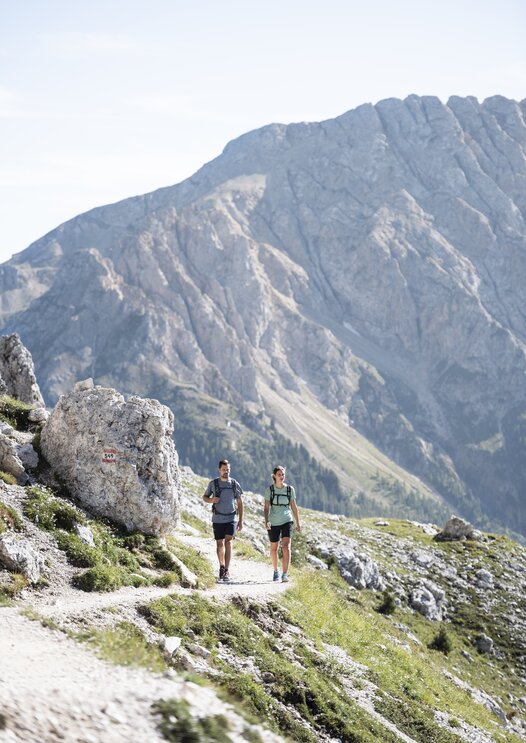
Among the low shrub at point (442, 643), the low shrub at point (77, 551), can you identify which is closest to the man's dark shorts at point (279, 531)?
the low shrub at point (77, 551)

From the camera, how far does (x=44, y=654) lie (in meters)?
14.3

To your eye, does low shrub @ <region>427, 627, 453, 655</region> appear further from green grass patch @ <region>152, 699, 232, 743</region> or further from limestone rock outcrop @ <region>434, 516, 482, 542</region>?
green grass patch @ <region>152, 699, 232, 743</region>

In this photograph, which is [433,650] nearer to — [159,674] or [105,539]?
[105,539]

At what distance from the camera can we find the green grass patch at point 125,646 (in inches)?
562

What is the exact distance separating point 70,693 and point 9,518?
1035 cm

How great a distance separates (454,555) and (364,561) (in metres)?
13.3

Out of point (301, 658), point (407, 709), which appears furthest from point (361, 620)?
point (301, 658)

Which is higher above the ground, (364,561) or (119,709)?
(119,709)

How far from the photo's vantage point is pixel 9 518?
21.5 meters

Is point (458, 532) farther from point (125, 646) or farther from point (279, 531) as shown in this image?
point (125, 646)

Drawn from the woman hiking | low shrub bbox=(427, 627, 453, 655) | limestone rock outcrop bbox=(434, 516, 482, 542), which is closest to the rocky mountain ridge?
the woman hiking

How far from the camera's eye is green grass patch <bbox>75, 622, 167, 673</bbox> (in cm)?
1427

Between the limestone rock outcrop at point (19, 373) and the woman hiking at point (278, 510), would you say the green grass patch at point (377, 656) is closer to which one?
the woman hiking at point (278, 510)

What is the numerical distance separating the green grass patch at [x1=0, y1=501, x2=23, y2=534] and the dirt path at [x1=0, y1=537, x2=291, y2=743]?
4.76m
